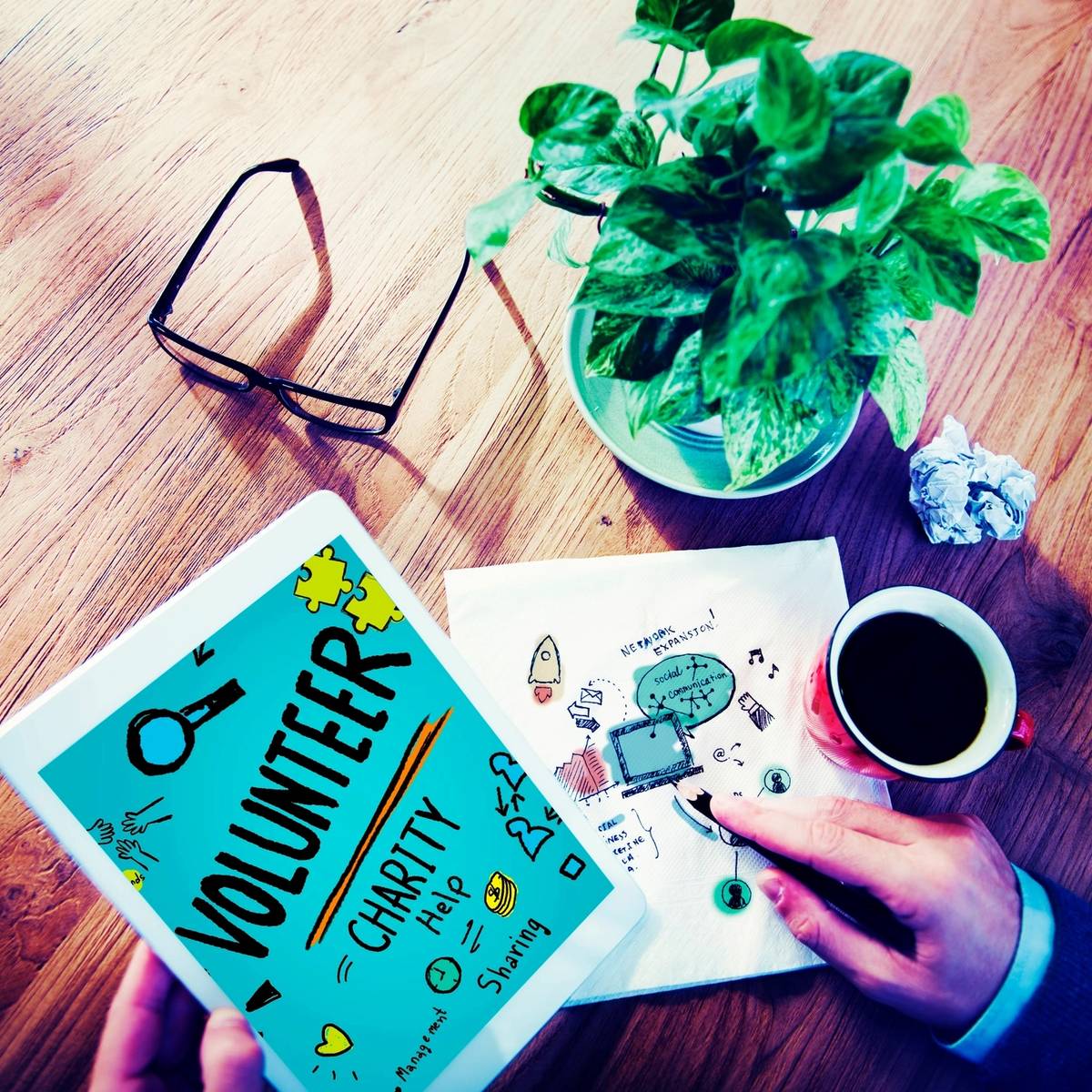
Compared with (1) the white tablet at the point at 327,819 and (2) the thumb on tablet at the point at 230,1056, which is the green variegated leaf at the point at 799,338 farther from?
(2) the thumb on tablet at the point at 230,1056

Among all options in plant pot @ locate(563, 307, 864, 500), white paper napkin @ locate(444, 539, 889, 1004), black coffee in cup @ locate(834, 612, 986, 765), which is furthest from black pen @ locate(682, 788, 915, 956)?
plant pot @ locate(563, 307, 864, 500)

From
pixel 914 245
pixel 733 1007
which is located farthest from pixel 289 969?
pixel 914 245

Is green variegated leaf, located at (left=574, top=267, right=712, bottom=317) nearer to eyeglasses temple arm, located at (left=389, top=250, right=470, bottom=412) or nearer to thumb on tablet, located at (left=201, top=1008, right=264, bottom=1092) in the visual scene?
eyeglasses temple arm, located at (left=389, top=250, right=470, bottom=412)

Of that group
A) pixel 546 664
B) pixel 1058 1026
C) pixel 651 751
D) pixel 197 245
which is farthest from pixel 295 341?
pixel 1058 1026

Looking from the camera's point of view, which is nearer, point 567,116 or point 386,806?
point 567,116

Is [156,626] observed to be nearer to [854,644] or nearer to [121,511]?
[121,511]

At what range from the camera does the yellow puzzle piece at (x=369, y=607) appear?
1.69 ft

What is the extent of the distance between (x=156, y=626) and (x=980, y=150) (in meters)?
0.74

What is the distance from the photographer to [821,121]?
0.28 metres

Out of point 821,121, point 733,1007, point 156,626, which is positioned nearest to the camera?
point 821,121

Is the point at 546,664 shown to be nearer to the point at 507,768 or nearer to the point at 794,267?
the point at 507,768

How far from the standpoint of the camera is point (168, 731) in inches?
19.1

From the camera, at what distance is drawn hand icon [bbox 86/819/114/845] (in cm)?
48

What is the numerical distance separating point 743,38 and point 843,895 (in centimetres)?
57
